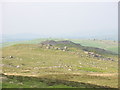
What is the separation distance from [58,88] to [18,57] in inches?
2841

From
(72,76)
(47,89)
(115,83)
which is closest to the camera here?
(47,89)

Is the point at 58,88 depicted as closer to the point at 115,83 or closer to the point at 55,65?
the point at 115,83

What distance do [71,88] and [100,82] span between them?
18388 mm

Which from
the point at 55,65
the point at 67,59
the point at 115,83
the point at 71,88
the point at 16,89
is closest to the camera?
the point at 16,89

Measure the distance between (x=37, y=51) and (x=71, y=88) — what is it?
9158 cm

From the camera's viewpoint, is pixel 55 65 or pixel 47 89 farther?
pixel 55 65

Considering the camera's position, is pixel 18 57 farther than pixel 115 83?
Yes

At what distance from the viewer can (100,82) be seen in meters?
70.9

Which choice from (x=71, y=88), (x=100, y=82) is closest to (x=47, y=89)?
(x=71, y=88)

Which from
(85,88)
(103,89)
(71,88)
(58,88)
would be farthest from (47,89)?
(103,89)

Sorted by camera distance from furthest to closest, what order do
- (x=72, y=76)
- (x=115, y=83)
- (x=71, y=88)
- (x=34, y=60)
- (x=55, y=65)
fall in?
(x=34, y=60), (x=55, y=65), (x=72, y=76), (x=115, y=83), (x=71, y=88)

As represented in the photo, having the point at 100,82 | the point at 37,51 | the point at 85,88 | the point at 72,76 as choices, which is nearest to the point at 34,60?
Result: the point at 37,51

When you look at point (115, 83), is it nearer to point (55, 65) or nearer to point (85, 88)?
point (85, 88)

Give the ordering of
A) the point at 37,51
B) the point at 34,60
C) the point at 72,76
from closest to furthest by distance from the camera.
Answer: the point at 72,76 → the point at 34,60 → the point at 37,51
